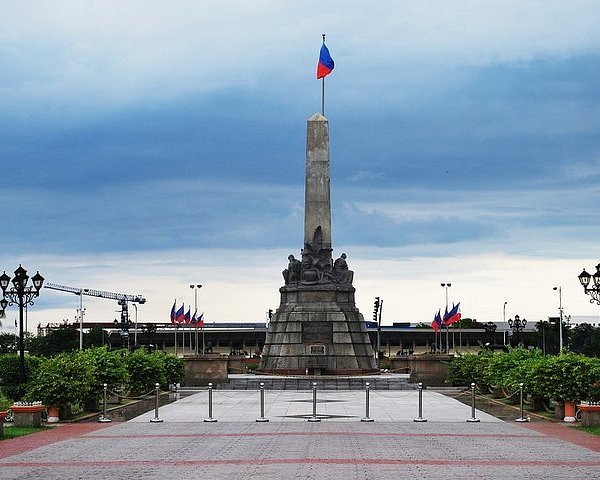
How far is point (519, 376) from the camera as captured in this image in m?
32.2

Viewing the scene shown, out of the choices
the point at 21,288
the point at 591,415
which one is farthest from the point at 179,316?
the point at 591,415

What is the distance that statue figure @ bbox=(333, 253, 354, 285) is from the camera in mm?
59781

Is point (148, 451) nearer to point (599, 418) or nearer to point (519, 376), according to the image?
point (599, 418)

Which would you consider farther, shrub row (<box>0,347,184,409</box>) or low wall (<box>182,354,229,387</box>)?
low wall (<box>182,354,229,387</box>)

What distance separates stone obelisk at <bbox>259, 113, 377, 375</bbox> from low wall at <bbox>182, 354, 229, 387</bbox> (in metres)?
5.45

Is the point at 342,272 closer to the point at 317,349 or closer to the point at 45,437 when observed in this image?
the point at 317,349

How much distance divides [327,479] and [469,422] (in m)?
13.5

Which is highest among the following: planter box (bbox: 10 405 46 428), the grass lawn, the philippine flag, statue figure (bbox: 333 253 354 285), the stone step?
the philippine flag

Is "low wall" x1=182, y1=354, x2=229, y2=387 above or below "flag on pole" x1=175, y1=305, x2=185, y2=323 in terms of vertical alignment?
below

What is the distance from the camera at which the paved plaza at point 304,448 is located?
693 inches

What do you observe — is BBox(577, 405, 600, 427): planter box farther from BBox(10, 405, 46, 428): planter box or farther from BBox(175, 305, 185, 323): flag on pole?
BBox(175, 305, 185, 323): flag on pole

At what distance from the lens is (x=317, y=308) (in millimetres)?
57719

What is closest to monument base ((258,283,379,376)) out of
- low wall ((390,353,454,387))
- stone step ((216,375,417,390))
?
stone step ((216,375,417,390))

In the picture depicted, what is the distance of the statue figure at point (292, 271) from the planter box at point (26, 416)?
32756 millimetres
